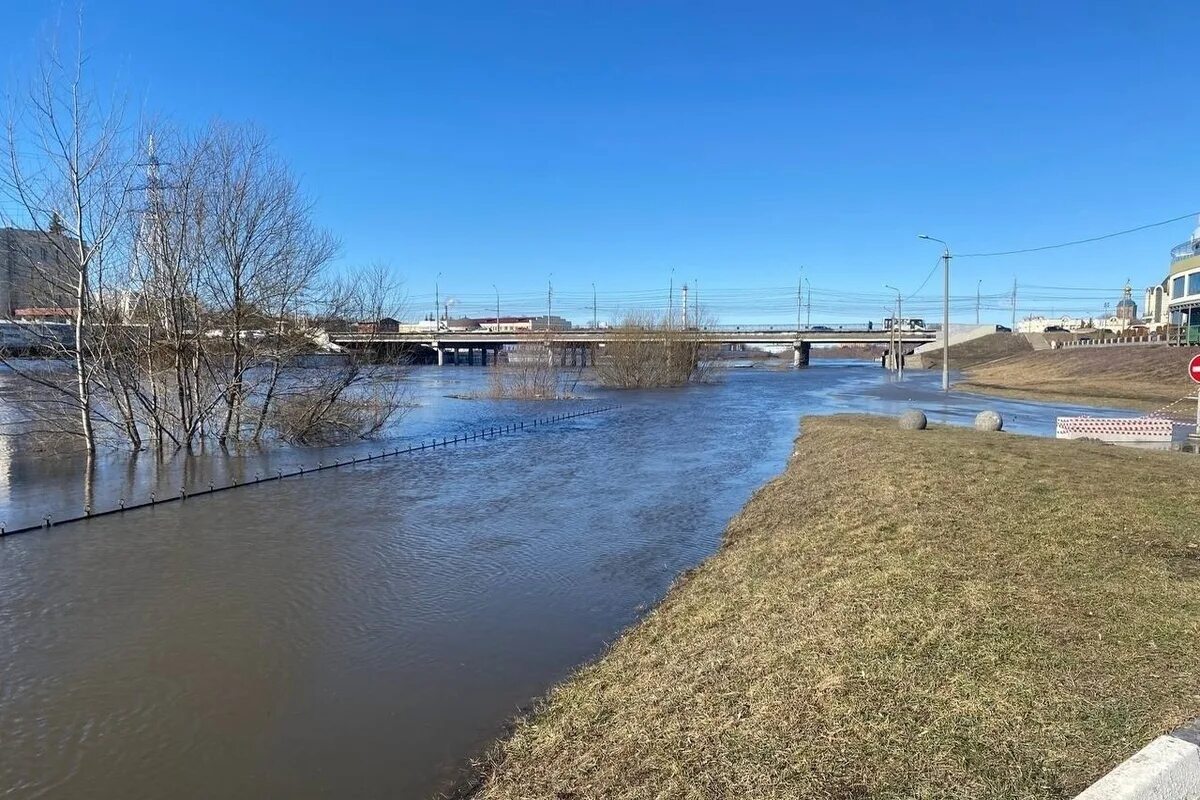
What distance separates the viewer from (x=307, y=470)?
17.8 metres

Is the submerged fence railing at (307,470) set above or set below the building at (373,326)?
below

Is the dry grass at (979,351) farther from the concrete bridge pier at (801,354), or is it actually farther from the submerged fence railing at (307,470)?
the submerged fence railing at (307,470)

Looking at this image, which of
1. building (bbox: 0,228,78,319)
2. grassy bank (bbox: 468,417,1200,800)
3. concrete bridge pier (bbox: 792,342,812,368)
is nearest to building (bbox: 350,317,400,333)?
building (bbox: 0,228,78,319)

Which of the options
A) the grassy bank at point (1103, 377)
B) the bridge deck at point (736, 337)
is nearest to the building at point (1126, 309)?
the bridge deck at point (736, 337)

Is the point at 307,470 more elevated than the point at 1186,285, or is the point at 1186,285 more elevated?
→ the point at 1186,285

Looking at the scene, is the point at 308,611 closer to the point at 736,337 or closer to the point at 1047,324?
the point at 736,337

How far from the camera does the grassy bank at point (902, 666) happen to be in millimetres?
3885

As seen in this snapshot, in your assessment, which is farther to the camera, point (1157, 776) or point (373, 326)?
point (373, 326)

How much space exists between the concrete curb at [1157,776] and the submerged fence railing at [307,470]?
46.1ft

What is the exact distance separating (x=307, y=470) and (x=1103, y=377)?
49.5 m

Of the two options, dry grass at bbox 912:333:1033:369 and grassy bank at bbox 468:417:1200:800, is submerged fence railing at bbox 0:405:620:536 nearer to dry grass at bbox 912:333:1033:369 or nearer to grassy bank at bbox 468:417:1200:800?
grassy bank at bbox 468:417:1200:800

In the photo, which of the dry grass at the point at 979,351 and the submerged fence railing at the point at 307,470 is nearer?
the submerged fence railing at the point at 307,470

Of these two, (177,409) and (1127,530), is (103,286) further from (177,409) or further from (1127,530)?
(1127,530)

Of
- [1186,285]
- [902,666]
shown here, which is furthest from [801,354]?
[902,666]
